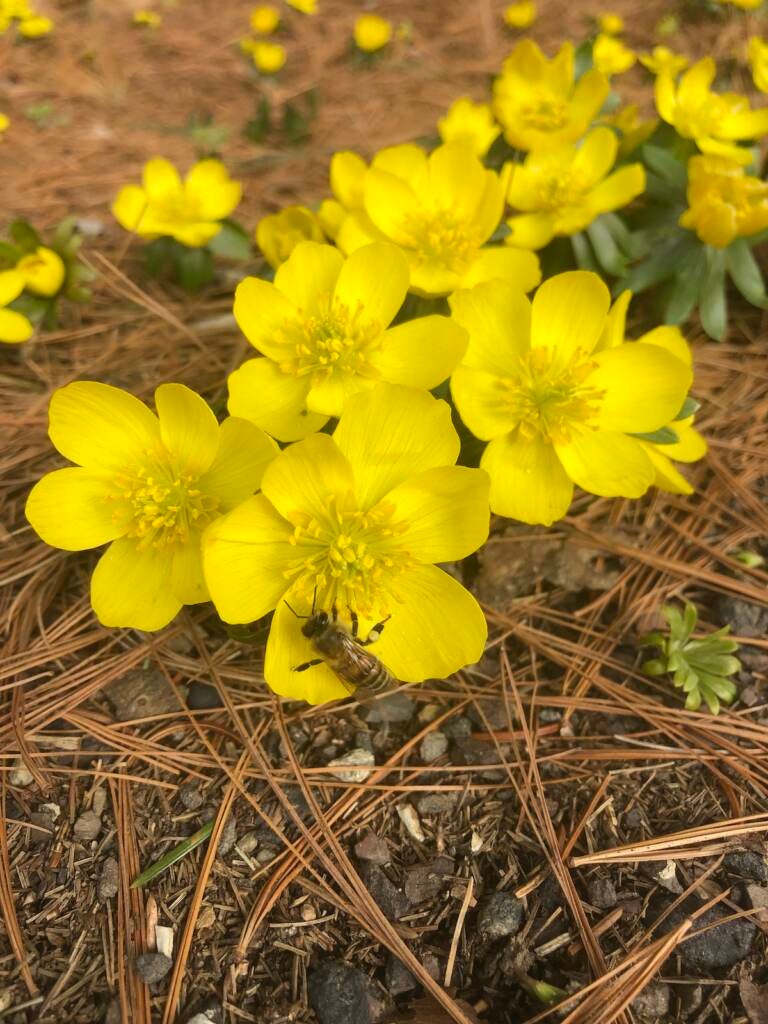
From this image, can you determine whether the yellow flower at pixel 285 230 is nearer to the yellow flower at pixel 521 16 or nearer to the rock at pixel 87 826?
Answer: the rock at pixel 87 826

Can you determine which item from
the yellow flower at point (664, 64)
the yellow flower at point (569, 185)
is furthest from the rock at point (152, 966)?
the yellow flower at point (664, 64)

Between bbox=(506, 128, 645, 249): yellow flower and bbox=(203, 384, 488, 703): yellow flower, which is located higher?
bbox=(506, 128, 645, 249): yellow flower

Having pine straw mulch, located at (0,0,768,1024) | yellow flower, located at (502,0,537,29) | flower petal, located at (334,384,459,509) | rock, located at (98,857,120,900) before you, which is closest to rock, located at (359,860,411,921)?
pine straw mulch, located at (0,0,768,1024)

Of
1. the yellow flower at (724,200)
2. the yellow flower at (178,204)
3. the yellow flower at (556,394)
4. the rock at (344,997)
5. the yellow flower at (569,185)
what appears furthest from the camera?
the yellow flower at (178,204)

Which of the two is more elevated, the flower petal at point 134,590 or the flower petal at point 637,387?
the flower petal at point 637,387

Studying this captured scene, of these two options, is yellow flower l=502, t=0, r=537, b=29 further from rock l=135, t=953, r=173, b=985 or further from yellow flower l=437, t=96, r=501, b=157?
rock l=135, t=953, r=173, b=985
